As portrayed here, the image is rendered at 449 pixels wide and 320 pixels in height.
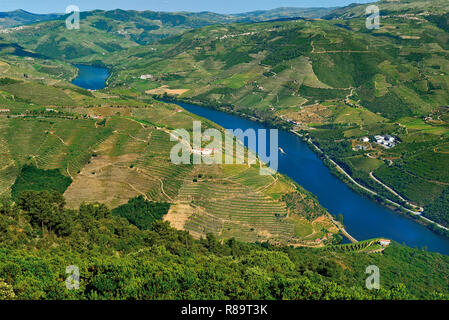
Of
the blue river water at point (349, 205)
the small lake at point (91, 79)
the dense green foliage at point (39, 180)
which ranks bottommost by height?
the blue river water at point (349, 205)

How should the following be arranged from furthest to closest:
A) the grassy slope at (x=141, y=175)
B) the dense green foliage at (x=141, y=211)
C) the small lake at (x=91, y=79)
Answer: the small lake at (x=91, y=79) < the grassy slope at (x=141, y=175) < the dense green foliage at (x=141, y=211)

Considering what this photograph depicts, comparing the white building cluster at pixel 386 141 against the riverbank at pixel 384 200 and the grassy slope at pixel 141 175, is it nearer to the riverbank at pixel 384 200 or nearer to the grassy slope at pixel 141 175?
the riverbank at pixel 384 200

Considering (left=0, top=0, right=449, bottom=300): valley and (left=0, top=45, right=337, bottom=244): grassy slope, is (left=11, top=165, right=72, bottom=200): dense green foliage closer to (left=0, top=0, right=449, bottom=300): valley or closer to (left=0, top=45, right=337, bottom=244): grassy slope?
(left=0, top=0, right=449, bottom=300): valley

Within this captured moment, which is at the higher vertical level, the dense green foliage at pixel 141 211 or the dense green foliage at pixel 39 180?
the dense green foliage at pixel 39 180

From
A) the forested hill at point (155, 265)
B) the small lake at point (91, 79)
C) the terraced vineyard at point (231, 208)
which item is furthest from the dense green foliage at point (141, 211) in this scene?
the small lake at point (91, 79)

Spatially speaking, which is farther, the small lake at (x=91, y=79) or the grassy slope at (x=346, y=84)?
the small lake at (x=91, y=79)

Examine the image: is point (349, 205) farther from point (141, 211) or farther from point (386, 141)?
point (141, 211)

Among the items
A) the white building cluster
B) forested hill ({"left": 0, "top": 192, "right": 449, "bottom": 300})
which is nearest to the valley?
forested hill ({"left": 0, "top": 192, "right": 449, "bottom": 300})

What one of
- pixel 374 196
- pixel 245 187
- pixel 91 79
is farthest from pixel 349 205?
pixel 91 79
